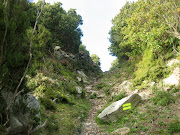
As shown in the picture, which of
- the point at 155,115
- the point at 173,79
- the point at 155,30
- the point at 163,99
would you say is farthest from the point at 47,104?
the point at 173,79

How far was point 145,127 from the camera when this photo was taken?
18.4ft

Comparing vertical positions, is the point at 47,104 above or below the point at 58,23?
below

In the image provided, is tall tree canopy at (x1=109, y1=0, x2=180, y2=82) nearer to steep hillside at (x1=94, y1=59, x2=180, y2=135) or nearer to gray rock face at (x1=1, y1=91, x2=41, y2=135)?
steep hillside at (x1=94, y1=59, x2=180, y2=135)

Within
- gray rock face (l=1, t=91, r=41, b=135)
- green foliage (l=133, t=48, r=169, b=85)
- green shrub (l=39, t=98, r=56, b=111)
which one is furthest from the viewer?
green foliage (l=133, t=48, r=169, b=85)

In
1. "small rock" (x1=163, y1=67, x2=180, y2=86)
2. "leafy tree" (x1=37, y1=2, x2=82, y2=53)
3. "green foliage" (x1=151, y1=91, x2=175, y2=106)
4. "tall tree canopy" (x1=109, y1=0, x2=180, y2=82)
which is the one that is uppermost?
"leafy tree" (x1=37, y1=2, x2=82, y2=53)

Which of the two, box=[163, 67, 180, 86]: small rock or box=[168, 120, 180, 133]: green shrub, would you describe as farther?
box=[163, 67, 180, 86]: small rock

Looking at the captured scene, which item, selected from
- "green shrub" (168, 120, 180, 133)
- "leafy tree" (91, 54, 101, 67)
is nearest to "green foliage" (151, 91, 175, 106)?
"green shrub" (168, 120, 180, 133)

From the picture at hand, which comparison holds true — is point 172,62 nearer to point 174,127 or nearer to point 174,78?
point 174,78

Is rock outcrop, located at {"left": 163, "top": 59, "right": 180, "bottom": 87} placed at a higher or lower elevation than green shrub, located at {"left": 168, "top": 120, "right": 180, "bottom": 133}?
higher

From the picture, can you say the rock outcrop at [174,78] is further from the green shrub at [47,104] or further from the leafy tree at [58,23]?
the leafy tree at [58,23]

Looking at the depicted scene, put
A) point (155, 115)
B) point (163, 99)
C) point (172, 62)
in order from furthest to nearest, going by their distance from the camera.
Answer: point (172, 62) → point (163, 99) → point (155, 115)

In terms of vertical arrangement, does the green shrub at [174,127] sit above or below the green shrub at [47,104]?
below

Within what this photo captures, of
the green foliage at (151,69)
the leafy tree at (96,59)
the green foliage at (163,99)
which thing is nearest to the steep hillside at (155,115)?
the green foliage at (163,99)

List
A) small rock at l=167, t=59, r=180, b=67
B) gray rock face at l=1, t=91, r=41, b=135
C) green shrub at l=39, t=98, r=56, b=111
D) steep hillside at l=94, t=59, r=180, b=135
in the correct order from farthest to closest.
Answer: small rock at l=167, t=59, r=180, b=67
green shrub at l=39, t=98, r=56, b=111
steep hillside at l=94, t=59, r=180, b=135
gray rock face at l=1, t=91, r=41, b=135
